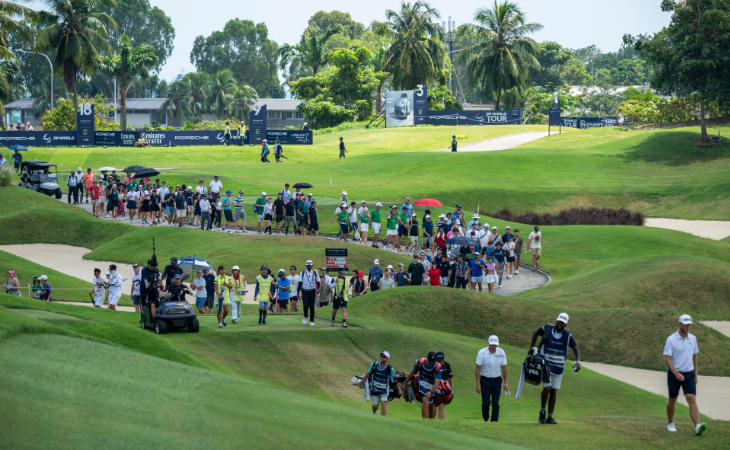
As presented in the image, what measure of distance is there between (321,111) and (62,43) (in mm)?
28177

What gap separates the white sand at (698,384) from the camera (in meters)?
19.2

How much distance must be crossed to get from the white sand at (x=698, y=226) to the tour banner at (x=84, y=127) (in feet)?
140

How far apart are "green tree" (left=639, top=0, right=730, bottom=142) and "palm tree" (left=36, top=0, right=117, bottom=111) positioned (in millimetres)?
48395

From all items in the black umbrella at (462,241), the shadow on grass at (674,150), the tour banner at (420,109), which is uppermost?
the tour banner at (420,109)

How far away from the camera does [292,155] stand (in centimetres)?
6912

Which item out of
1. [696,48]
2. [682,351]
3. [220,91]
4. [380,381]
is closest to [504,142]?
[696,48]

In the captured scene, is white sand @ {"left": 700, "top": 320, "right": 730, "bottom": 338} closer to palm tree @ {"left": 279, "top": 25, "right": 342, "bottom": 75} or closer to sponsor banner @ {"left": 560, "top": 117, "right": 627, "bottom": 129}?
sponsor banner @ {"left": 560, "top": 117, "right": 627, "bottom": 129}

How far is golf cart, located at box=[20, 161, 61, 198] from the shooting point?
166ft

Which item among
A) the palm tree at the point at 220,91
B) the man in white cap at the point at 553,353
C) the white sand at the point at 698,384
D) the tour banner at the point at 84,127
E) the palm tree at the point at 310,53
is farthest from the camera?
the palm tree at the point at 220,91

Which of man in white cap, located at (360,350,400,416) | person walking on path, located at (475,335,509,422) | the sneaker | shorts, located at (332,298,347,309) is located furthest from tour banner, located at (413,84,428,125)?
the sneaker

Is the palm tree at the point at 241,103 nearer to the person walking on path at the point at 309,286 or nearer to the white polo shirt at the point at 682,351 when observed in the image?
the person walking on path at the point at 309,286

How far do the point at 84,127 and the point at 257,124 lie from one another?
13476mm

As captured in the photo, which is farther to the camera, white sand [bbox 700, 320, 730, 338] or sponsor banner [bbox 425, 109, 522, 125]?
sponsor banner [bbox 425, 109, 522, 125]

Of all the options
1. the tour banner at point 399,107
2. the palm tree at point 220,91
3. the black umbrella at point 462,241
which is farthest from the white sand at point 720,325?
the palm tree at point 220,91
